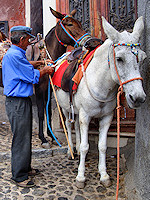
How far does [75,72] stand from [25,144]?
1.35 meters

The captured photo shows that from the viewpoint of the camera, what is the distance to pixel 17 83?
3193 mm

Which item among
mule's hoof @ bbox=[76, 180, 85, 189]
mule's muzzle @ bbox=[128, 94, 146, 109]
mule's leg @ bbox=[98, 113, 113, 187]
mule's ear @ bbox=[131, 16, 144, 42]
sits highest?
mule's ear @ bbox=[131, 16, 144, 42]

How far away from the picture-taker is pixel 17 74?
124 inches

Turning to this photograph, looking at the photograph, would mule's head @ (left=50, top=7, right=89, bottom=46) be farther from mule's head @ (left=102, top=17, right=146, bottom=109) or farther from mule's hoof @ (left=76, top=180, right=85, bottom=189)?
mule's hoof @ (left=76, top=180, right=85, bottom=189)

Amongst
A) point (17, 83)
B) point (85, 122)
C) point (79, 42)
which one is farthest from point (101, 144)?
point (79, 42)

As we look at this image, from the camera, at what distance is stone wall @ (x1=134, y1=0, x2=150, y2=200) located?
8.13 ft

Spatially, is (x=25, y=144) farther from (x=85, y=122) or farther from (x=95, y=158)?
(x=95, y=158)

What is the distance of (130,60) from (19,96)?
1.68 meters

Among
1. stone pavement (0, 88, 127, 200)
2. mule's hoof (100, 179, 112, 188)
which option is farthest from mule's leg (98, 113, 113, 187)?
stone pavement (0, 88, 127, 200)

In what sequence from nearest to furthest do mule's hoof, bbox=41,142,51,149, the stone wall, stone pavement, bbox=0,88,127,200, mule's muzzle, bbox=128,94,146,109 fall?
mule's muzzle, bbox=128,94,146,109
the stone wall
stone pavement, bbox=0,88,127,200
mule's hoof, bbox=41,142,51,149

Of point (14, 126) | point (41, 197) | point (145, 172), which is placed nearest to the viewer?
point (145, 172)

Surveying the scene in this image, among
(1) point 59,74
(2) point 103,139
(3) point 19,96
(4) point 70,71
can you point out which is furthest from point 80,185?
(1) point 59,74

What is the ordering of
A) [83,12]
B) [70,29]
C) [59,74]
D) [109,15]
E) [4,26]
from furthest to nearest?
[4,26]
[83,12]
[109,15]
[70,29]
[59,74]

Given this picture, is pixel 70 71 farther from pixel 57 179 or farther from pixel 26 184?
pixel 26 184
